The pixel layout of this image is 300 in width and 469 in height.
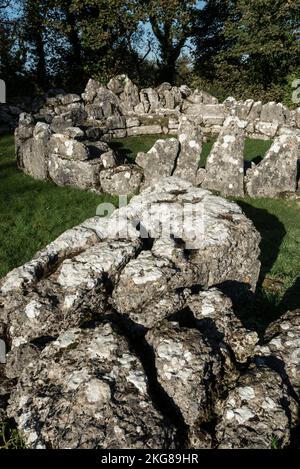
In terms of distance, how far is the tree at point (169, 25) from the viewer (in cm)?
2605

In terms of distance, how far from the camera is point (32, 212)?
11.6 m

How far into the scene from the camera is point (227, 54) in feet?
93.9

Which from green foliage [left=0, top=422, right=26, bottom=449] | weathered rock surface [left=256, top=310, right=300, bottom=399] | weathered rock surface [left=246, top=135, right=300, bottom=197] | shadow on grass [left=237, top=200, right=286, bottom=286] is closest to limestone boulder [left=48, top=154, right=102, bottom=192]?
shadow on grass [left=237, top=200, right=286, bottom=286]

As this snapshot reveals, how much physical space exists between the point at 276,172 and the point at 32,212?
299 inches

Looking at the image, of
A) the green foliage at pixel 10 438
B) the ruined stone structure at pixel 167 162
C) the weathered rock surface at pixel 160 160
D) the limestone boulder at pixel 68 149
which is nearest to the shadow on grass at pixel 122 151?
the ruined stone structure at pixel 167 162

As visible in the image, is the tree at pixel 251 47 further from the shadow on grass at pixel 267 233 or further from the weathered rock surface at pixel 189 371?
the weathered rock surface at pixel 189 371

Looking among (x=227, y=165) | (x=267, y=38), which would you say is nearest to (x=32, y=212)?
(x=227, y=165)

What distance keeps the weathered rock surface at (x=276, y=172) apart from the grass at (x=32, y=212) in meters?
4.52

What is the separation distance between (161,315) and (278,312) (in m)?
3.13

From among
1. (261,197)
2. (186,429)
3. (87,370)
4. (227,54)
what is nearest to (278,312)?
(186,429)

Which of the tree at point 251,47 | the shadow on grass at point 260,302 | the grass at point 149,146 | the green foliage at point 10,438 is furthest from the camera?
the tree at point 251,47

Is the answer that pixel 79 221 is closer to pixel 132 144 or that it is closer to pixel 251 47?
pixel 132 144

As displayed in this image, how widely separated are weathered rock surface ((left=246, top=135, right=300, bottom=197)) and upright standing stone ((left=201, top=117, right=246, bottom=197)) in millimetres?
436

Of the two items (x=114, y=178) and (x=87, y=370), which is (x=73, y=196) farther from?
(x=87, y=370)
